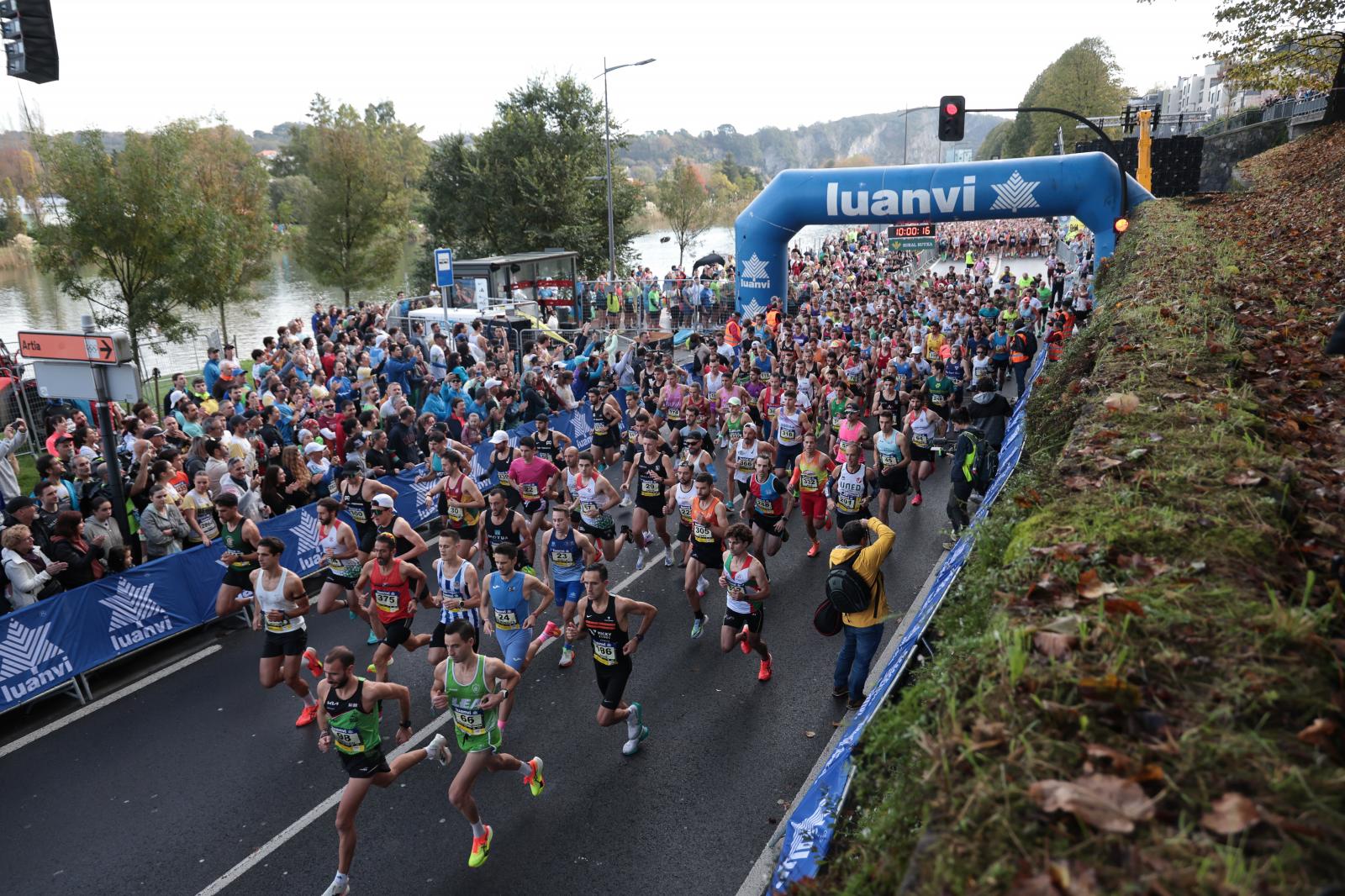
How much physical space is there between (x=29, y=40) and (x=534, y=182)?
26248 mm

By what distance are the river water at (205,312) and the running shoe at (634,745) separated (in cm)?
1799

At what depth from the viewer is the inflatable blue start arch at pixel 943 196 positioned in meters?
19.4

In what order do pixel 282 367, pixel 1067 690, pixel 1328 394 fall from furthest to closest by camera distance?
pixel 282 367
pixel 1328 394
pixel 1067 690

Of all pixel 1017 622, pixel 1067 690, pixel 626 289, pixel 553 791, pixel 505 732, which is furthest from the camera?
pixel 626 289

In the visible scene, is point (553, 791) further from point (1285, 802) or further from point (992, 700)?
point (1285, 802)

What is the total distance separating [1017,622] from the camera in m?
3.07

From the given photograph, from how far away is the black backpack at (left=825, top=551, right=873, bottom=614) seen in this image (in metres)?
6.45

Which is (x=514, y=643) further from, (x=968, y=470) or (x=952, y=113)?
(x=952, y=113)

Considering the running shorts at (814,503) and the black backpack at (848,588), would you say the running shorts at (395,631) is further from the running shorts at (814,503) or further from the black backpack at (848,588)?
the running shorts at (814,503)

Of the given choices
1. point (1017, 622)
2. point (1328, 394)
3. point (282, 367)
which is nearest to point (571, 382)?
point (282, 367)

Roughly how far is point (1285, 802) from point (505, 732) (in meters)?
5.96

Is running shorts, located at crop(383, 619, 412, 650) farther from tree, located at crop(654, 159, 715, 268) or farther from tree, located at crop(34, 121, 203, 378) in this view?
tree, located at crop(654, 159, 715, 268)

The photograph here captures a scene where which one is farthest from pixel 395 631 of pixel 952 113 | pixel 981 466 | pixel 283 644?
pixel 952 113

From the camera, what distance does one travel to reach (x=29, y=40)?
7.72m
